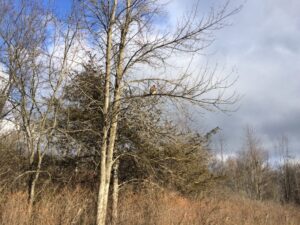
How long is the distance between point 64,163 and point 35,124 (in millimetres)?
3442

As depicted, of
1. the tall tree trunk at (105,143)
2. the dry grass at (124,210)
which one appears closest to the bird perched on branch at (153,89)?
the tall tree trunk at (105,143)

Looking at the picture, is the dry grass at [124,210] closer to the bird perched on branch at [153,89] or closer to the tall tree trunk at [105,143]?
the tall tree trunk at [105,143]

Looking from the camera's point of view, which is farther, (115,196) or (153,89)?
(115,196)

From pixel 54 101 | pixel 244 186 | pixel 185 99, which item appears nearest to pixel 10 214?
pixel 54 101

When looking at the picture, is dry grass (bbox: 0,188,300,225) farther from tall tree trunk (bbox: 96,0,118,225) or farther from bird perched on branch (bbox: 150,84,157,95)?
bird perched on branch (bbox: 150,84,157,95)

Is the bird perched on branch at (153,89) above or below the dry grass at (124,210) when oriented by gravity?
above

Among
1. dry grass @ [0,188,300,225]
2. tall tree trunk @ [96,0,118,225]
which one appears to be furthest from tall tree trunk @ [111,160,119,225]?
tall tree trunk @ [96,0,118,225]

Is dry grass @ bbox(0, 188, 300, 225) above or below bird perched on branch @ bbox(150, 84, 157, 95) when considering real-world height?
below

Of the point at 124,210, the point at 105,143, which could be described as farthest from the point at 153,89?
the point at 124,210

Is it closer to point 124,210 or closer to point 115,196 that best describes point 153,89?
point 124,210

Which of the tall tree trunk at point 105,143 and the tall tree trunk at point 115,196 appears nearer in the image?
the tall tree trunk at point 105,143

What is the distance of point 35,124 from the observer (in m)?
10.5

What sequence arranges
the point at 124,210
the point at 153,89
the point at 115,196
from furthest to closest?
the point at 115,196
the point at 124,210
the point at 153,89

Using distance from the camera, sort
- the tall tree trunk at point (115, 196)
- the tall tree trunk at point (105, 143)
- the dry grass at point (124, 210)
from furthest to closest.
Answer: the tall tree trunk at point (115, 196) → the dry grass at point (124, 210) → the tall tree trunk at point (105, 143)
